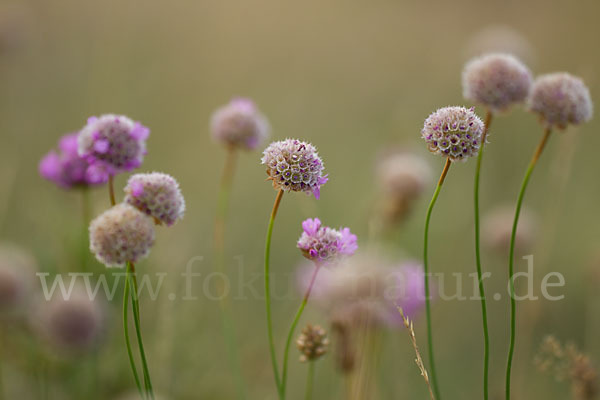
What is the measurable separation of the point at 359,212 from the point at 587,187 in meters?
1.66

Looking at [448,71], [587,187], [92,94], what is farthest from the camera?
[448,71]

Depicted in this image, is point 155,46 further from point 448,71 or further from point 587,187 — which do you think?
point 587,187

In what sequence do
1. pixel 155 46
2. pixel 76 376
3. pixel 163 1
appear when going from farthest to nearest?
pixel 163 1 < pixel 155 46 < pixel 76 376

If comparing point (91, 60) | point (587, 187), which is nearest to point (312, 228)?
point (587, 187)

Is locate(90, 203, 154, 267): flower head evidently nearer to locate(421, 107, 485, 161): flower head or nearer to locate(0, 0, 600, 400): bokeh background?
locate(421, 107, 485, 161): flower head

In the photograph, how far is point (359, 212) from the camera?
308 centimetres

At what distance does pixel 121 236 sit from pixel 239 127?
73 cm

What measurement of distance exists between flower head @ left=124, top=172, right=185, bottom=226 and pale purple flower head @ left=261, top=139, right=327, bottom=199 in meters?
0.19

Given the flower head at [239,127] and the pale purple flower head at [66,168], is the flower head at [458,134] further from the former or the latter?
the pale purple flower head at [66,168]

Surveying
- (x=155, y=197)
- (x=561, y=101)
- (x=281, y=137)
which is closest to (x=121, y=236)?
(x=155, y=197)

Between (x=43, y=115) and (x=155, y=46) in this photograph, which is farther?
(x=155, y=46)

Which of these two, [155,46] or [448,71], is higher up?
[155,46]

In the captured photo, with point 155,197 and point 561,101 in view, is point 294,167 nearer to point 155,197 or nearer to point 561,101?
point 155,197

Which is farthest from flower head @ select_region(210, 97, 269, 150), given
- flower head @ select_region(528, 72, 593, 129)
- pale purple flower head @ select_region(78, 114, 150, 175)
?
flower head @ select_region(528, 72, 593, 129)
